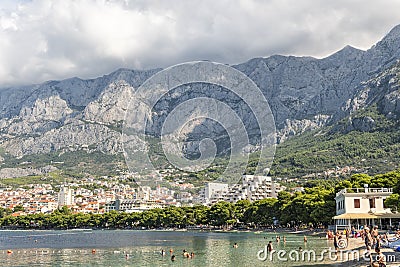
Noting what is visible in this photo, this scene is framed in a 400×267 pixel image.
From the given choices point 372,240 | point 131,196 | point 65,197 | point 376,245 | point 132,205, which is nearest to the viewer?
point 376,245

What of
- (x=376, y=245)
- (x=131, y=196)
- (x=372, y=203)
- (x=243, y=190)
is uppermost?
(x=243, y=190)

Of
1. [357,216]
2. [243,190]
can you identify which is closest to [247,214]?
[357,216]

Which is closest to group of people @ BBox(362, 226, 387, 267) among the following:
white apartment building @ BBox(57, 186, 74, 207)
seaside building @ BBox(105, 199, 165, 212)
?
seaside building @ BBox(105, 199, 165, 212)

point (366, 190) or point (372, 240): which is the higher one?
point (366, 190)

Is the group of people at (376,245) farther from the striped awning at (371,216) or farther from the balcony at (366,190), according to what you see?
the balcony at (366,190)

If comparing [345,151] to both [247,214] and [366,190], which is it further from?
[366,190]

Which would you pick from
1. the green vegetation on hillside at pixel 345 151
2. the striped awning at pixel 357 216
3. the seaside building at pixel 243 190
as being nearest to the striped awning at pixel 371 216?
the striped awning at pixel 357 216

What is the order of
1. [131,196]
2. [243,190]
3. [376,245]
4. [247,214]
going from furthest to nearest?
1. [131,196]
2. [243,190]
3. [247,214]
4. [376,245]

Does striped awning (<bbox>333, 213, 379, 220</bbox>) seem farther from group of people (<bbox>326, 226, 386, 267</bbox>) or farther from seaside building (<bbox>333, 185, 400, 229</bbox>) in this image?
group of people (<bbox>326, 226, 386, 267</bbox>)

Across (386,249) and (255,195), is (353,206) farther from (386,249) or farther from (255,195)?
(255,195)
